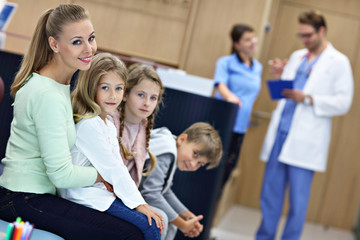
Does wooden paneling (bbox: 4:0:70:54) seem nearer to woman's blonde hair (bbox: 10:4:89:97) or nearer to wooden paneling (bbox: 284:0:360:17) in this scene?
woman's blonde hair (bbox: 10:4:89:97)

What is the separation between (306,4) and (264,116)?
3.21ft

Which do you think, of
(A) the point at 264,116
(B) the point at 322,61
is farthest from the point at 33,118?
(A) the point at 264,116

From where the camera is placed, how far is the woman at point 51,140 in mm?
1141

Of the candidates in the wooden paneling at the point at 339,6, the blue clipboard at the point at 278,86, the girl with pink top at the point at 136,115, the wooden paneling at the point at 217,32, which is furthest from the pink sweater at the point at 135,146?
the wooden paneling at the point at 339,6

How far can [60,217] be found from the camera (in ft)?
3.89

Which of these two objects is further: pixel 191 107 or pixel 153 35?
pixel 153 35

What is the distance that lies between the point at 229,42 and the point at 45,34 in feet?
7.55

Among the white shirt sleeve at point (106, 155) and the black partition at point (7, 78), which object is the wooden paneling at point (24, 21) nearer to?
the black partition at point (7, 78)

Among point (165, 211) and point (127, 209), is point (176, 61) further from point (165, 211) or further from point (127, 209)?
point (127, 209)

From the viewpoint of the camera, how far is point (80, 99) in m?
1.23

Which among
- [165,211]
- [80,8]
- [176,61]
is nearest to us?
[80,8]

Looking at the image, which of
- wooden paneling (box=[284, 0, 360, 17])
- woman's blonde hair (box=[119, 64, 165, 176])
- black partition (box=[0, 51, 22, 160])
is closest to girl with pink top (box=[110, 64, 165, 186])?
woman's blonde hair (box=[119, 64, 165, 176])

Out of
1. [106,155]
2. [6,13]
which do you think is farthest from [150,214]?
[6,13]

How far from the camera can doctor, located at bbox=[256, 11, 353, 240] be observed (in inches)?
113
